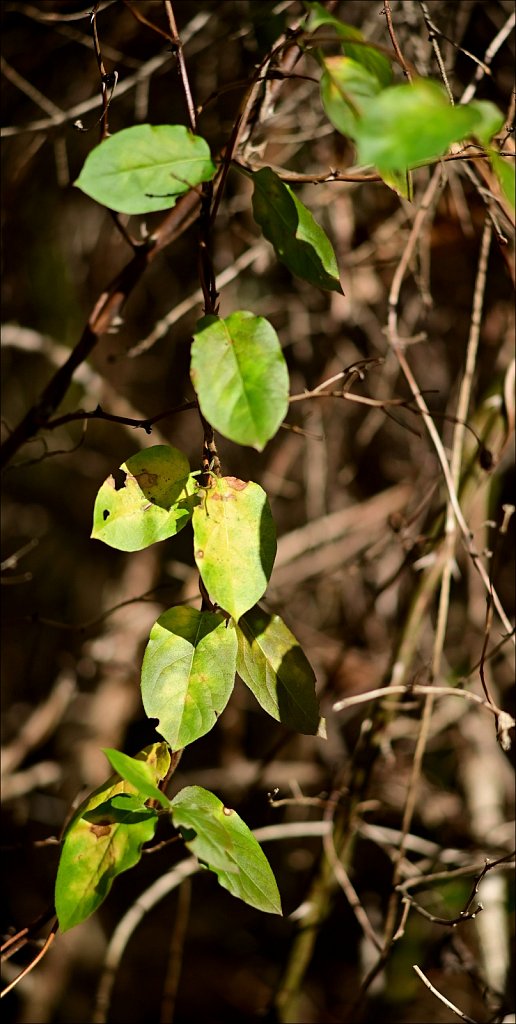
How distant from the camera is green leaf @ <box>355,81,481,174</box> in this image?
352mm

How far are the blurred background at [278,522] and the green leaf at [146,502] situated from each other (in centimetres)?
45

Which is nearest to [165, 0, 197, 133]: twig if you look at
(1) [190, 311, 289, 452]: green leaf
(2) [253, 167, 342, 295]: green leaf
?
(2) [253, 167, 342, 295]: green leaf

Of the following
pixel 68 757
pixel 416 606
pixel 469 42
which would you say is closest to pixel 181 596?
pixel 68 757

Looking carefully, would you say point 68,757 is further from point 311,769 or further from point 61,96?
point 61,96

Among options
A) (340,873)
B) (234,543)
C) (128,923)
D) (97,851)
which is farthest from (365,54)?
(128,923)

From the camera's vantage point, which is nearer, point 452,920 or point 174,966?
point 452,920

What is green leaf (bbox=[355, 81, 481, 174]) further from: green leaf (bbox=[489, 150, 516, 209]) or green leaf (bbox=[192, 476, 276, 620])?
green leaf (bbox=[192, 476, 276, 620])

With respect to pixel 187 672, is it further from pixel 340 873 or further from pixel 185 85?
pixel 340 873

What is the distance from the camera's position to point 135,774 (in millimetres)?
534

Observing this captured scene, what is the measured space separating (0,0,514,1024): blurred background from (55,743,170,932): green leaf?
0.49 meters

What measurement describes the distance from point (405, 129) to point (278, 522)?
1.49 meters

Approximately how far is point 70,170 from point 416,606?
106 centimetres

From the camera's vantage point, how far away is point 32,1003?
1.39 meters

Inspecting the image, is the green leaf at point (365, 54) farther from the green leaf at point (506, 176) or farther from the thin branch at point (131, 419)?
the thin branch at point (131, 419)
